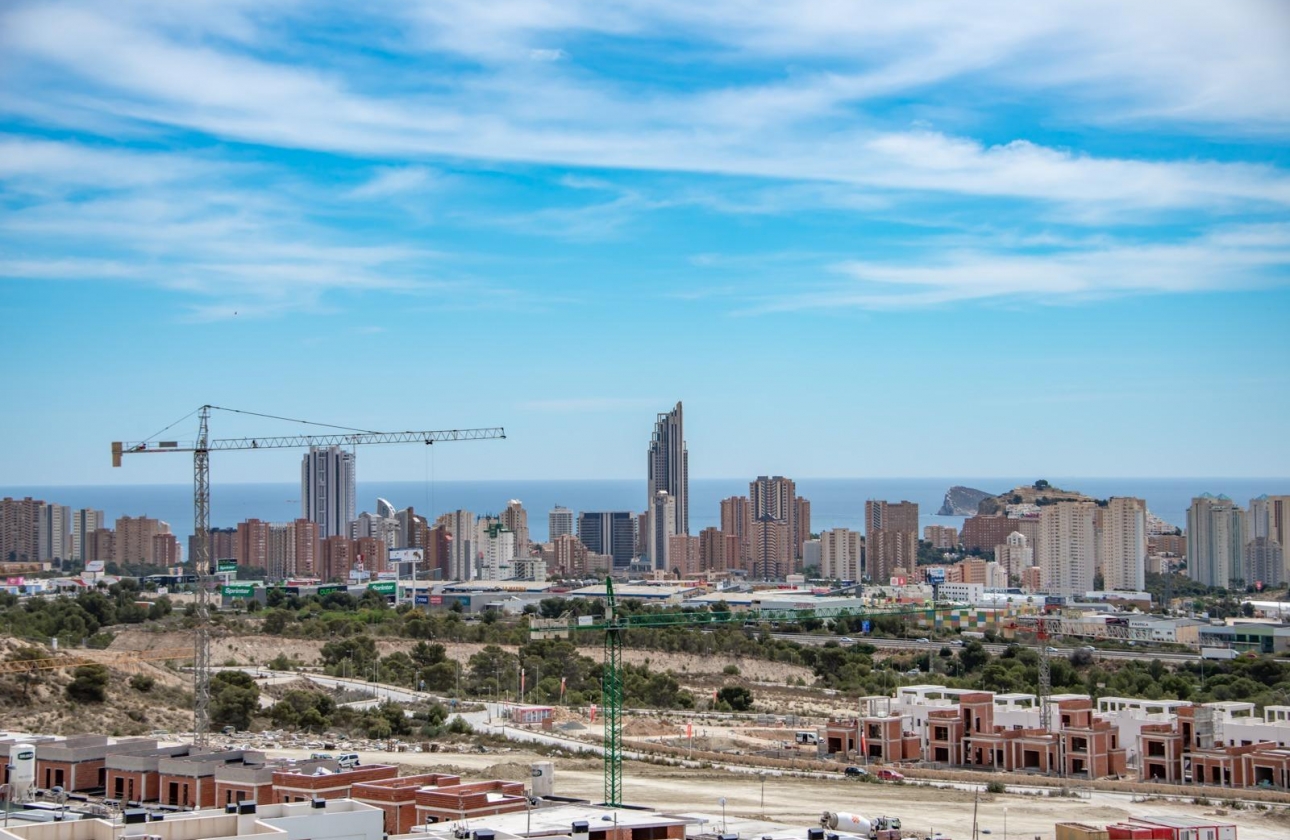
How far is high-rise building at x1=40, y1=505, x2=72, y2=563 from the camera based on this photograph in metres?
117

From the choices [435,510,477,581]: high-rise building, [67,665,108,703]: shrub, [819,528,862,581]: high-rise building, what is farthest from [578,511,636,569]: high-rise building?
[67,665,108,703]: shrub

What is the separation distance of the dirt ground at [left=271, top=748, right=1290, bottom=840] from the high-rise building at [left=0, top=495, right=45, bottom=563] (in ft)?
317

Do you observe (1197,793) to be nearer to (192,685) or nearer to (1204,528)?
(192,685)

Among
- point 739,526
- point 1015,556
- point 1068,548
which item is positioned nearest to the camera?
point 1068,548

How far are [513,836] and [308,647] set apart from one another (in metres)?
35.6

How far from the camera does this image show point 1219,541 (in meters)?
94.0

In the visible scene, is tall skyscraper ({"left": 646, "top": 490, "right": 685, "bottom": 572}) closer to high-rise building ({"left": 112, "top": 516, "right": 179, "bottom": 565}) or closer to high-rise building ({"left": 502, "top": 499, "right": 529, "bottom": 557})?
high-rise building ({"left": 502, "top": 499, "right": 529, "bottom": 557})

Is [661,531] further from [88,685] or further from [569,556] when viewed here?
[88,685]

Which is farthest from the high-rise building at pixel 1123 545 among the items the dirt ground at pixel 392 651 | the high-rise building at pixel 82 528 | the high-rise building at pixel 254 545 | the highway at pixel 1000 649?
the high-rise building at pixel 82 528

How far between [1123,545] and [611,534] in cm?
4691

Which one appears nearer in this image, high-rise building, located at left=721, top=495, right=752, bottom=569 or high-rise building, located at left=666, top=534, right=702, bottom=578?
high-rise building, located at left=666, top=534, right=702, bottom=578

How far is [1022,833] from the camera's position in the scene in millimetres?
22719

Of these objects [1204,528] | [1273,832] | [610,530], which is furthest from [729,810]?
[610,530]

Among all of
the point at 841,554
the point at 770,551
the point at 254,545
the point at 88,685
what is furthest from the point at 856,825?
the point at 770,551
